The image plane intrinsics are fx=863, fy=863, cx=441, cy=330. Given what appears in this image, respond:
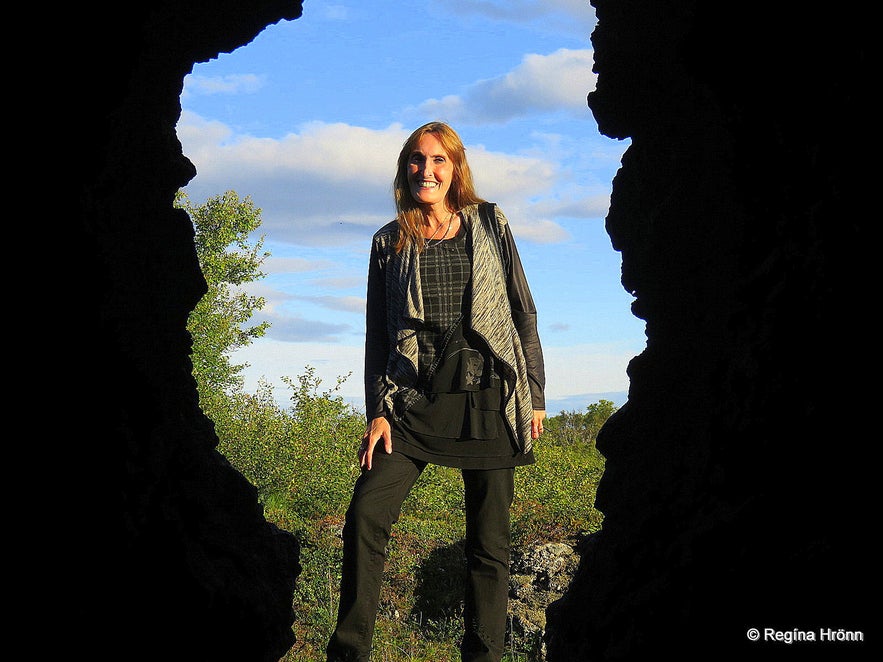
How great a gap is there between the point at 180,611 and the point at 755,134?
2.84m

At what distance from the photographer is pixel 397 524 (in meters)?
9.53

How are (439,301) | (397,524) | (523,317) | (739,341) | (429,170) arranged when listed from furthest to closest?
(397,524)
(523,317)
(429,170)
(439,301)
(739,341)

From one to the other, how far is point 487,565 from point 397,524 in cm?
498

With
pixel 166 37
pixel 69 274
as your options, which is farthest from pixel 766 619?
pixel 166 37

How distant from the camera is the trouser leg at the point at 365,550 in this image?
4.55 m

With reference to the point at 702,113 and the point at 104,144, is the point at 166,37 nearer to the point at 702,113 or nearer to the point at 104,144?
the point at 104,144

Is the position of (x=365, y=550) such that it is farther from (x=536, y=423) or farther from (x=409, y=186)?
(x=409, y=186)

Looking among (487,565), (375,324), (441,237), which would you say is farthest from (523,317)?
(487,565)

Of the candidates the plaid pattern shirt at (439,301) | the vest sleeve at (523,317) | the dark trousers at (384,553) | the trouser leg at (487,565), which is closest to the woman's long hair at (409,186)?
the plaid pattern shirt at (439,301)

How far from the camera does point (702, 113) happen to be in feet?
11.9

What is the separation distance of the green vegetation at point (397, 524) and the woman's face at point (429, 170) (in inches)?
130

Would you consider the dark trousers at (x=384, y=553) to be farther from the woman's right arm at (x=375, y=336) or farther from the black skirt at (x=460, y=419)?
the woman's right arm at (x=375, y=336)

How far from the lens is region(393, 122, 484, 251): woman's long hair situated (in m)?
4.93

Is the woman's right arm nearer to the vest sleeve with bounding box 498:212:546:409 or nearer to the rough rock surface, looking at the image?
the vest sleeve with bounding box 498:212:546:409
